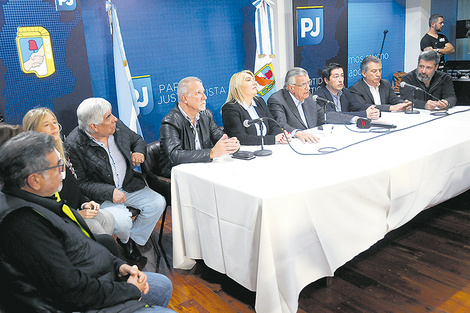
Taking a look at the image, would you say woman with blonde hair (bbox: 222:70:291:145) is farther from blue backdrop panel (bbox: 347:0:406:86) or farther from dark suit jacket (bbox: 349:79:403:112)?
blue backdrop panel (bbox: 347:0:406:86)

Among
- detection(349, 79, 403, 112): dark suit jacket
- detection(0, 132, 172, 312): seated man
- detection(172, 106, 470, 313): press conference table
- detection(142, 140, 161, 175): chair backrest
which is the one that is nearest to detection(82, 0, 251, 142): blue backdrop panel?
detection(142, 140, 161, 175): chair backrest

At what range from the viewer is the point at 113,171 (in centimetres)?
290

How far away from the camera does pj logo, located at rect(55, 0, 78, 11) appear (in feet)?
11.1

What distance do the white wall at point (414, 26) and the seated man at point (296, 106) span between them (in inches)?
184

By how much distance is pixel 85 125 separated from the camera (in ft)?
9.11

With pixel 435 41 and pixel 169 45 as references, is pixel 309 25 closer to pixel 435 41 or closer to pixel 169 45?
pixel 169 45

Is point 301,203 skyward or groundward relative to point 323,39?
groundward

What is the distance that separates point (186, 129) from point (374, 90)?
221 cm

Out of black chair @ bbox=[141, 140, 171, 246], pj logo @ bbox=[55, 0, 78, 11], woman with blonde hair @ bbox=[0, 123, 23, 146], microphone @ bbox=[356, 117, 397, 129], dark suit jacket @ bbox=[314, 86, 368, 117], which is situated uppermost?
pj logo @ bbox=[55, 0, 78, 11]

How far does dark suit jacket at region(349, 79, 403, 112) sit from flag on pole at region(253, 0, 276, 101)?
1238 mm

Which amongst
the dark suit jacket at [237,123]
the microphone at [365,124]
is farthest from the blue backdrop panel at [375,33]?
the dark suit jacket at [237,123]

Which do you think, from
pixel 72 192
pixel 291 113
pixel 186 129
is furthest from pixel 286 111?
pixel 72 192

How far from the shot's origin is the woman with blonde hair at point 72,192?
8.13 feet

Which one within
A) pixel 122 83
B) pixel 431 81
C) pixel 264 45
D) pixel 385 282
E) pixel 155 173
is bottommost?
pixel 385 282
